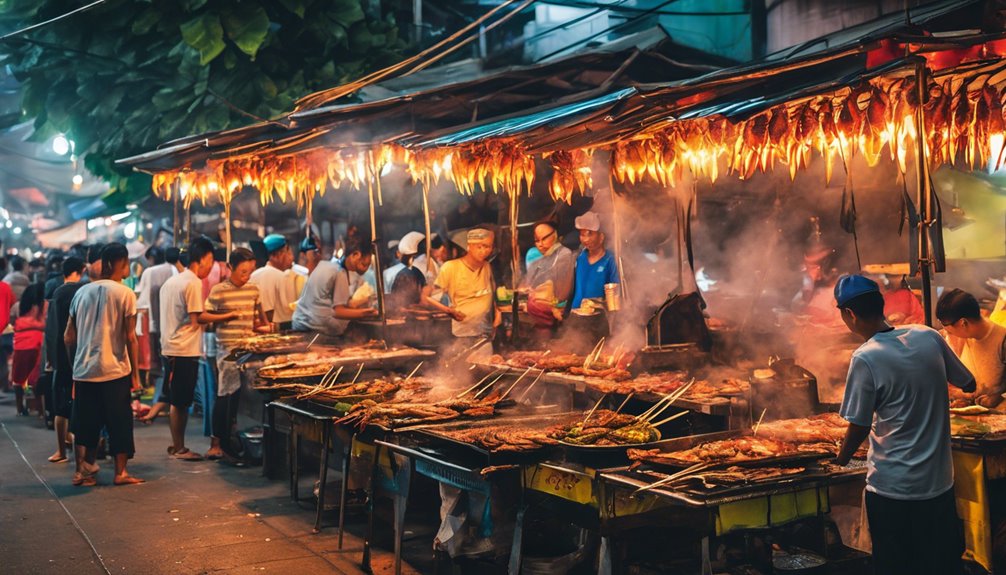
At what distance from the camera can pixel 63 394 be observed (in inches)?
424

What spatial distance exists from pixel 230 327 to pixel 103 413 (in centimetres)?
187

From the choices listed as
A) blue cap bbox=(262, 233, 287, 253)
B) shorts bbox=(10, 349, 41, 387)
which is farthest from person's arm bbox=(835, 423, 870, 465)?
shorts bbox=(10, 349, 41, 387)

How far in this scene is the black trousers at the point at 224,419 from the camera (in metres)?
11.2

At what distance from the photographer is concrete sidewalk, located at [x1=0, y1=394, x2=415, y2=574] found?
7.25 m

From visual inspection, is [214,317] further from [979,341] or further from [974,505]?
[974,505]

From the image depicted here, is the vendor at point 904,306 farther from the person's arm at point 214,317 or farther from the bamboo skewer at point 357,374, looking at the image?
the person's arm at point 214,317

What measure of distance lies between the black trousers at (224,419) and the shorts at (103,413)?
148 centimetres

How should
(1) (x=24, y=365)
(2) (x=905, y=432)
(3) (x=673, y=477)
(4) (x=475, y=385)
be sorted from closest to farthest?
(2) (x=905, y=432) → (3) (x=673, y=477) → (4) (x=475, y=385) → (1) (x=24, y=365)

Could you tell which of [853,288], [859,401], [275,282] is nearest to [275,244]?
[275,282]

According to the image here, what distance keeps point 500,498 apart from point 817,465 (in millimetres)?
1909

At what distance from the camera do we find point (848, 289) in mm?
4898

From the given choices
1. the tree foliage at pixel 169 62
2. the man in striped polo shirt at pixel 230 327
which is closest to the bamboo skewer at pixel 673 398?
the man in striped polo shirt at pixel 230 327

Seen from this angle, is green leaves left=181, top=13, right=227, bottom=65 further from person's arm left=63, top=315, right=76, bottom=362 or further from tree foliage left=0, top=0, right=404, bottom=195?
person's arm left=63, top=315, right=76, bottom=362

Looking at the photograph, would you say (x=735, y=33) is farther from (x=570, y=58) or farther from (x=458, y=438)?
(x=458, y=438)
